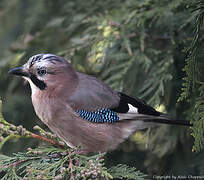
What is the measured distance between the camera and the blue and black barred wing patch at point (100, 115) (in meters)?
2.77

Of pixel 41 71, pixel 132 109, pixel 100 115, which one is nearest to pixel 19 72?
pixel 41 71

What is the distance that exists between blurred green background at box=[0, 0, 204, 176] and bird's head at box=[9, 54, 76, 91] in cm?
39

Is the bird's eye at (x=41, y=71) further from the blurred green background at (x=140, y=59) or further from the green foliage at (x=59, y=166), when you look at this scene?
the green foliage at (x=59, y=166)

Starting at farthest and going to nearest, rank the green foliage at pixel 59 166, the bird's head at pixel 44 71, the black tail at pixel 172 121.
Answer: the bird's head at pixel 44 71, the black tail at pixel 172 121, the green foliage at pixel 59 166

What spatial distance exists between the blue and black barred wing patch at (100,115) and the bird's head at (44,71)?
1.23 ft

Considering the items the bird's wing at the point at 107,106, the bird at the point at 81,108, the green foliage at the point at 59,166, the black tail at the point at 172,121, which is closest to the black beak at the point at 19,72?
the bird at the point at 81,108

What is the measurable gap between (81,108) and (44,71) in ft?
1.57

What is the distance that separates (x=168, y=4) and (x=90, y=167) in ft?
5.38

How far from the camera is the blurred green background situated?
2.88 m

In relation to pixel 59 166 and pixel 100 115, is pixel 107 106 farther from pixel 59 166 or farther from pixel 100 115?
pixel 59 166

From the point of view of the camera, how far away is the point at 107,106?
2.87 metres

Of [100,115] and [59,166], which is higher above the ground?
[100,115]

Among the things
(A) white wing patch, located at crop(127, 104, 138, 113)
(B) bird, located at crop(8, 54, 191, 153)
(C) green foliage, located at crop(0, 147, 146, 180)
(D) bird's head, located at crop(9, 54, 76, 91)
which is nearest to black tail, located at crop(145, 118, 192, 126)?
(B) bird, located at crop(8, 54, 191, 153)

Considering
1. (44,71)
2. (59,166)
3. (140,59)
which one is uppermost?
(140,59)
